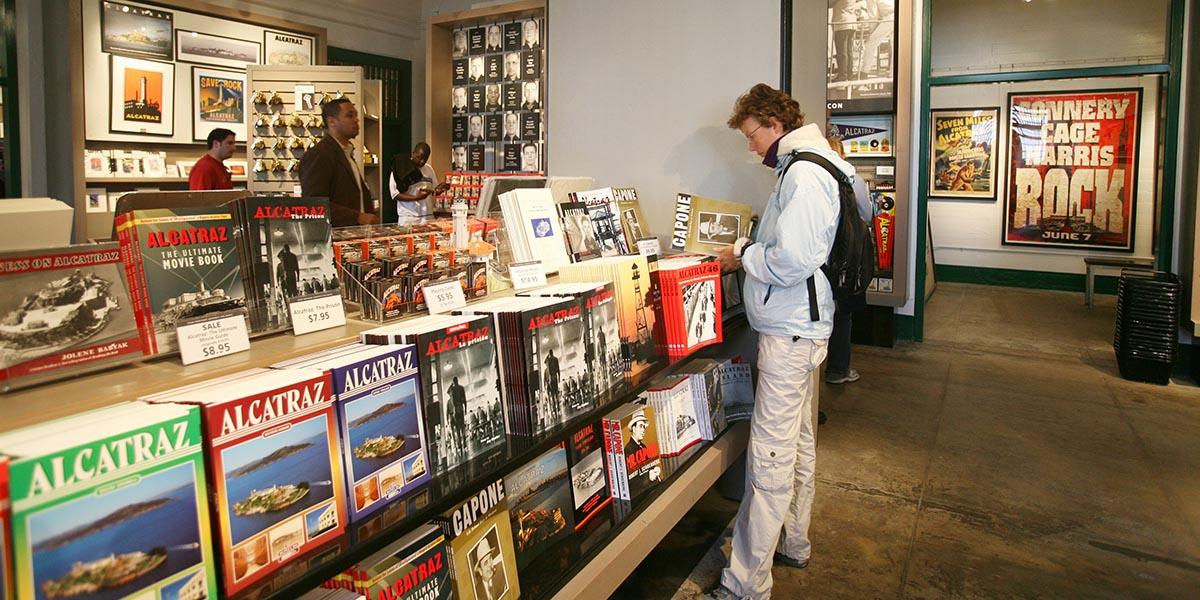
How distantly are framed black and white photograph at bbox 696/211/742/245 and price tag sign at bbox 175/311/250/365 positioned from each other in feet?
6.91

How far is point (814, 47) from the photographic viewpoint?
11.4 ft

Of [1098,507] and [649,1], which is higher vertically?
[649,1]

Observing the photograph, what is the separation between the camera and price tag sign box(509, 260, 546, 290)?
244 centimetres

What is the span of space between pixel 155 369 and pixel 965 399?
5476 mm

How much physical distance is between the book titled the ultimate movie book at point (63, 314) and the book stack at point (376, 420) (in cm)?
31

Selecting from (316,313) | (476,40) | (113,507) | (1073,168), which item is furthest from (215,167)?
(1073,168)

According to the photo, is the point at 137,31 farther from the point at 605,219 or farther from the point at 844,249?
the point at 844,249

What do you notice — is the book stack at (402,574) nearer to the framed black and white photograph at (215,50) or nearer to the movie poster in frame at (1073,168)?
the framed black and white photograph at (215,50)

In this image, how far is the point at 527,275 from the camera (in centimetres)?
248

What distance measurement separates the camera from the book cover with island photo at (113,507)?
98cm

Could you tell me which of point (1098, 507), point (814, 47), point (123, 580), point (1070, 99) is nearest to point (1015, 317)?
point (1070, 99)

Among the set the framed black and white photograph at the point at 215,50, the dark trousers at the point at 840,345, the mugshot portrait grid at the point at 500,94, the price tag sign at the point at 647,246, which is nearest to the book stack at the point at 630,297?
the price tag sign at the point at 647,246

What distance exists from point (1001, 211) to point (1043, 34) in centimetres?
241

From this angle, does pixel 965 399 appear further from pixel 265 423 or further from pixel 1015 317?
pixel 265 423
